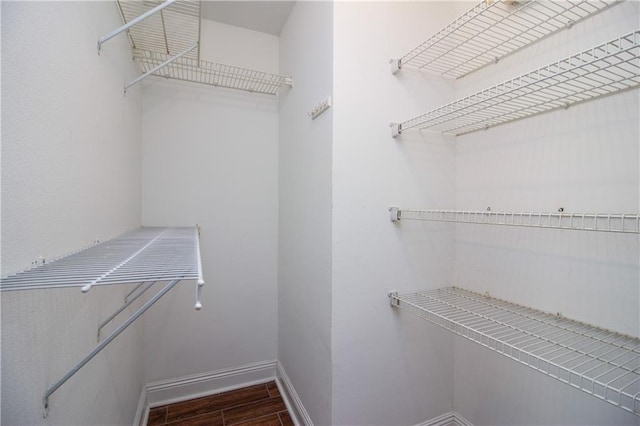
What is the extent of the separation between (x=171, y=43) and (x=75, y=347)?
60.1 inches

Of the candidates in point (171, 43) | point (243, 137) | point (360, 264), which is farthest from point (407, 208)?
point (171, 43)

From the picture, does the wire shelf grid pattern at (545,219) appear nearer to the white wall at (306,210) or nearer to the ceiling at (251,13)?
the white wall at (306,210)

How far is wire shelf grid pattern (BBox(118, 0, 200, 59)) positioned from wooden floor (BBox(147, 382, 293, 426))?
6.85 ft

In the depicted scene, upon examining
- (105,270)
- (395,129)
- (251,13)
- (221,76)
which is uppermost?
(251,13)

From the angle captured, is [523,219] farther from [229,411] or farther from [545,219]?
[229,411]

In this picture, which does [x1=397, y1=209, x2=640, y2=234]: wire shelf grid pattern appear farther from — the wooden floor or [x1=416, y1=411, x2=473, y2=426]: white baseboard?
the wooden floor

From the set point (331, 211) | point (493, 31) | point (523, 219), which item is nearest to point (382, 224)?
point (331, 211)

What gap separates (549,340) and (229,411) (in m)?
1.73

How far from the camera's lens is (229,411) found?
1.62 metres

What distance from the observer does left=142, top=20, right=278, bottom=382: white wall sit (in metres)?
1.68

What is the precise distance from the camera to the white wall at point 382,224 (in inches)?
46.5

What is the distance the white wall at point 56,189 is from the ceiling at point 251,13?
0.82 m

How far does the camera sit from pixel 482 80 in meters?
1.28

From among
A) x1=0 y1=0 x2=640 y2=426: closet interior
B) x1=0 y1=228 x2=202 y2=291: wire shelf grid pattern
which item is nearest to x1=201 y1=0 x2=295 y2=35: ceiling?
x1=0 y1=0 x2=640 y2=426: closet interior
